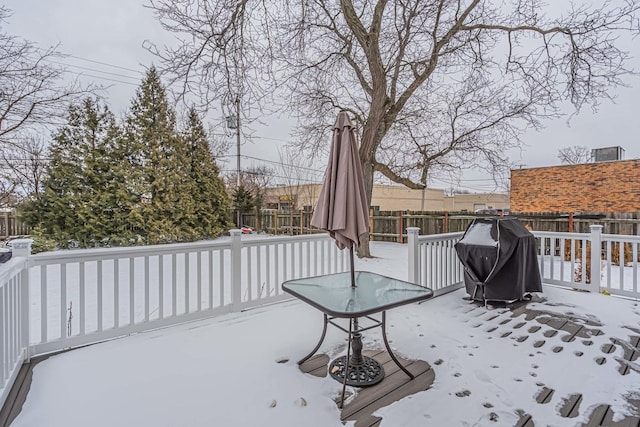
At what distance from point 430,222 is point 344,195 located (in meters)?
8.76

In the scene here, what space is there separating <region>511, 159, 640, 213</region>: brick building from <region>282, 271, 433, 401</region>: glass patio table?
10590 millimetres

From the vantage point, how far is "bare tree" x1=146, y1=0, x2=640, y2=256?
4133 mm

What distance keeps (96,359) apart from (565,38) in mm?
8210

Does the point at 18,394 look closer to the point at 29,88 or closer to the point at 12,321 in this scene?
the point at 12,321

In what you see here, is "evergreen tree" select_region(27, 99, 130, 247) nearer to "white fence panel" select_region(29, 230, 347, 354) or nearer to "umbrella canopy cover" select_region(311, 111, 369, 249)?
"white fence panel" select_region(29, 230, 347, 354)

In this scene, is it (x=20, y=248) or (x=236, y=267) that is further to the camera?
(x=236, y=267)

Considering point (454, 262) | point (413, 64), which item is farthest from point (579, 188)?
point (454, 262)

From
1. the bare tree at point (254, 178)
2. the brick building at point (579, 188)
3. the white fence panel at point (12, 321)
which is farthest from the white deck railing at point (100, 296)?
the bare tree at point (254, 178)

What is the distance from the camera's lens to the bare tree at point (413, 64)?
13.6 ft

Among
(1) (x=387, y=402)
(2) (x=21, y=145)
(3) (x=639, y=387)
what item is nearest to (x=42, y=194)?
(2) (x=21, y=145)

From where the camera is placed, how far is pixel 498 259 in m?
3.71

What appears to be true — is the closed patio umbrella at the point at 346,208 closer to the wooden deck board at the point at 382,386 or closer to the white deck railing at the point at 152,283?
the wooden deck board at the point at 382,386

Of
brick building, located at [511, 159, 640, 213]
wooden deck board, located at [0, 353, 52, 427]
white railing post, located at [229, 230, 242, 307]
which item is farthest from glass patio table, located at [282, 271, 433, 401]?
brick building, located at [511, 159, 640, 213]

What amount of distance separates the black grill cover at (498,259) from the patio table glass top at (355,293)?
5.85 ft
